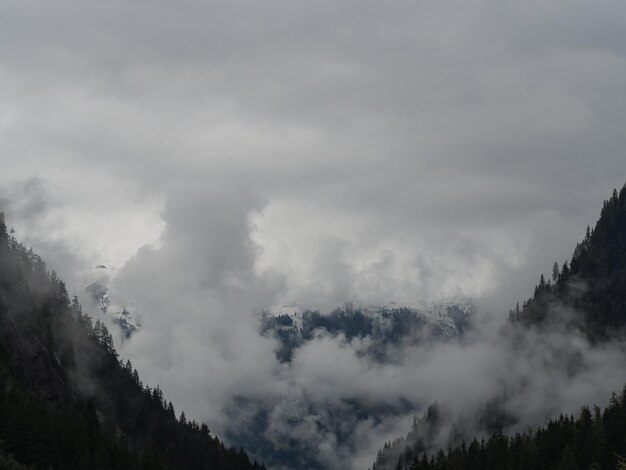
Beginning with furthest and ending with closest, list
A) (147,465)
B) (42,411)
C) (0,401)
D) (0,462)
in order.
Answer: (147,465) → (42,411) → (0,401) → (0,462)

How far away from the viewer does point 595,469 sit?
192 meters

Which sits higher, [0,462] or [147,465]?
[147,465]

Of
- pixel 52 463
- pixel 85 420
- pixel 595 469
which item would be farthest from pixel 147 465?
pixel 595 469

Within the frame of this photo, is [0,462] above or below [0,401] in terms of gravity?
below

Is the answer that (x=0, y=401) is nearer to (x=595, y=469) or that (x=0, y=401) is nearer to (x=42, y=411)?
(x=42, y=411)

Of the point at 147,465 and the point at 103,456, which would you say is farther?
the point at 147,465

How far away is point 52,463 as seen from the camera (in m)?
156

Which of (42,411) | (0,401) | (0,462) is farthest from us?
(42,411)

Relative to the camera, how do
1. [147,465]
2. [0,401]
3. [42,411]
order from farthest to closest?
[147,465] < [42,411] < [0,401]

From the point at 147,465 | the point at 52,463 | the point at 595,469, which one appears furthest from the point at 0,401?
the point at 595,469

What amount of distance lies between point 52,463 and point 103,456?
14.8m

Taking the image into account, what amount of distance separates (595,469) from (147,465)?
88.7m

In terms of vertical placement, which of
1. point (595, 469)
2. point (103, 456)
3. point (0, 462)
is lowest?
point (0, 462)

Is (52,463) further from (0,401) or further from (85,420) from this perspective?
(85,420)
